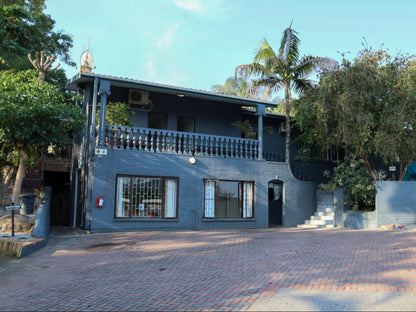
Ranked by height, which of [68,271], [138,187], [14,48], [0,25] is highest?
[0,25]

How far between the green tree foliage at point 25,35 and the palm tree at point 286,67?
9.38 meters

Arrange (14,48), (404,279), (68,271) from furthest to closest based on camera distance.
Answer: (14,48), (68,271), (404,279)

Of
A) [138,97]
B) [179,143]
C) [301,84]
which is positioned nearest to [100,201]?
[179,143]

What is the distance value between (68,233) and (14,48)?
6.67 metres

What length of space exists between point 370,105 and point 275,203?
6.12 m

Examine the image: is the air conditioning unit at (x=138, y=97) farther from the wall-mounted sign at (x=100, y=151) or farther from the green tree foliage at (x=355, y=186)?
the green tree foliage at (x=355, y=186)

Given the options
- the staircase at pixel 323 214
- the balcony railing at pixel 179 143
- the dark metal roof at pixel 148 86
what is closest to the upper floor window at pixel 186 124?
the balcony railing at pixel 179 143

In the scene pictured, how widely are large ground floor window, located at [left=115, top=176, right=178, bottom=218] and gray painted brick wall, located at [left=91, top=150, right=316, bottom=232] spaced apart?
0.72 feet

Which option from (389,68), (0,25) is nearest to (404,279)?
(389,68)

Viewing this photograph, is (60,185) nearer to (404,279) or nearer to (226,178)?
(226,178)

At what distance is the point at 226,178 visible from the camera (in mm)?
16219

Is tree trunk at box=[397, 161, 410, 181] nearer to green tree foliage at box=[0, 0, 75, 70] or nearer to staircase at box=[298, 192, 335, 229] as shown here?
staircase at box=[298, 192, 335, 229]

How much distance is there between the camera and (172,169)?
599 inches

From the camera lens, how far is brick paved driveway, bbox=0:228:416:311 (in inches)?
237
